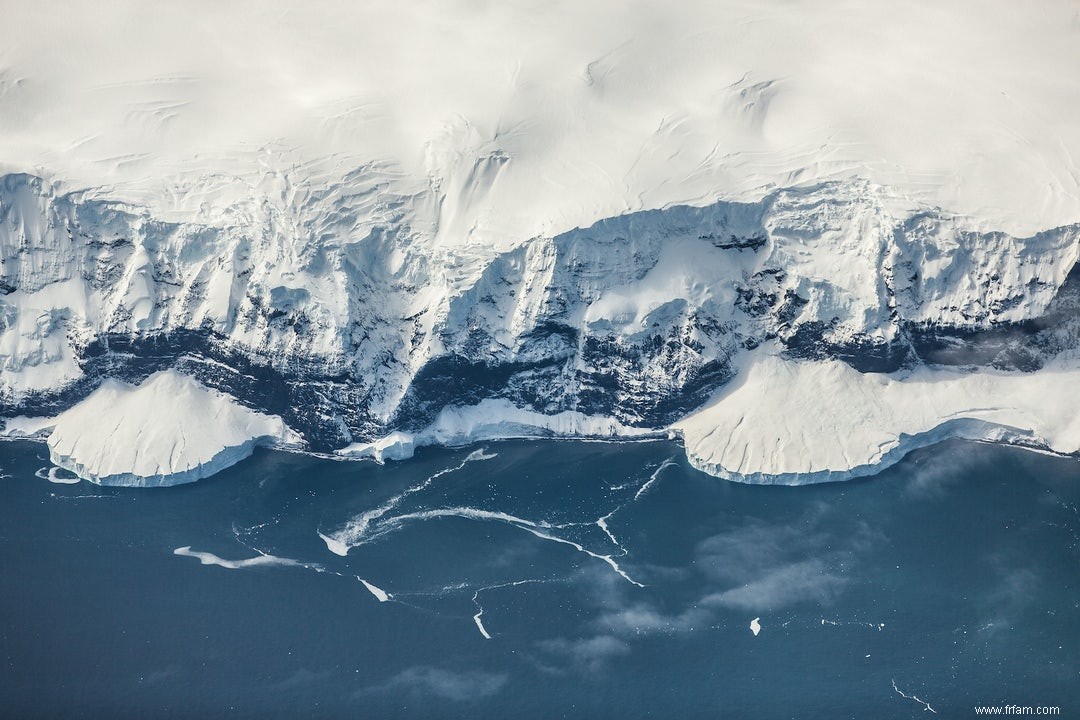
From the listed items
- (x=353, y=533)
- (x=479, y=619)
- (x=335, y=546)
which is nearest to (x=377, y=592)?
(x=335, y=546)

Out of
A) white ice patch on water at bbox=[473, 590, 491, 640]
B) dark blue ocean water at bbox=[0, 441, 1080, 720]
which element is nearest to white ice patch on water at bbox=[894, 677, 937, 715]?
dark blue ocean water at bbox=[0, 441, 1080, 720]

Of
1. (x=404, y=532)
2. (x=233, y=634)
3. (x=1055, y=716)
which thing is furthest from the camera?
(x=404, y=532)

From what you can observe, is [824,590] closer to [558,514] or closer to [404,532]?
[558,514]

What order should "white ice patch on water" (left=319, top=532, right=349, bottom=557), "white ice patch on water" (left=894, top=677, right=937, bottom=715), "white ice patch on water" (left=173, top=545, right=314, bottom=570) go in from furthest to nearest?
"white ice patch on water" (left=319, top=532, right=349, bottom=557) → "white ice patch on water" (left=173, top=545, right=314, bottom=570) → "white ice patch on water" (left=894, top=677, right=937, bottom=715)

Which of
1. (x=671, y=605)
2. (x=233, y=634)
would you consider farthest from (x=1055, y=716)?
(x=233, y=634)

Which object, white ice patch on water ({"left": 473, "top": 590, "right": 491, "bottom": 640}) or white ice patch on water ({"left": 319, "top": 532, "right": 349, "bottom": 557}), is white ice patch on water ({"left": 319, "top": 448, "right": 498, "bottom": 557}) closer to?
white ice patch on water ({"left": 319, "top": 532, "right": 349, "bottom": 557})

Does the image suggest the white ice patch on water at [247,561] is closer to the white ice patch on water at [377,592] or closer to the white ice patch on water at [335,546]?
the white ice patch on water at [335,546]

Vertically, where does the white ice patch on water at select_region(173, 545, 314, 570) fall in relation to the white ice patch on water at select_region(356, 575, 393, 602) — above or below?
above
